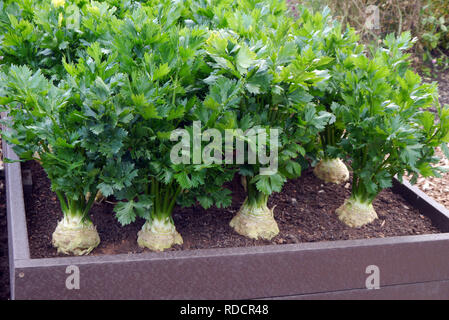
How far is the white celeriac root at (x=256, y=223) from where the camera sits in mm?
2303

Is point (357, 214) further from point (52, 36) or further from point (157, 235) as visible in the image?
point (52, 36)

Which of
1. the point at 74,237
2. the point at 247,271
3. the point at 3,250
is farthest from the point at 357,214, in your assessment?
the point at 3,250

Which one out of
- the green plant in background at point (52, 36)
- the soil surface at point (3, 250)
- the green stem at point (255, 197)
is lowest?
the soil surface at point (3, 250)

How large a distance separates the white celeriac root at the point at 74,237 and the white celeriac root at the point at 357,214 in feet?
3.95

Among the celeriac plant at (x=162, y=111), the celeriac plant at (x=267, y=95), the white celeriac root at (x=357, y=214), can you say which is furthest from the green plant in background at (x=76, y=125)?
the white celeriac root at (x=357, y=214)

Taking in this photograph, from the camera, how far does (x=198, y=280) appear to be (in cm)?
204

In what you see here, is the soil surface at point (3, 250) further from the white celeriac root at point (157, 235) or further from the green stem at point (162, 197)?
the green stem at point (162, 197)

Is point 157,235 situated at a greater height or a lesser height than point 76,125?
lesser

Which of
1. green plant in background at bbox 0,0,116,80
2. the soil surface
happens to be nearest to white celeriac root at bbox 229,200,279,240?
green plant in background at bbox 0,0,116,80

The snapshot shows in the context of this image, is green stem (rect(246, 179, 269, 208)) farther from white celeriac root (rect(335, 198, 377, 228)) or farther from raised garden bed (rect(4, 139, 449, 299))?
white celeriac root (rect(335, 198, 377, 228))

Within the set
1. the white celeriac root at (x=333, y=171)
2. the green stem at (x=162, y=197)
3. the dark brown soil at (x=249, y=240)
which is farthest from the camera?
the white celeriac root at (x=333, y=171)

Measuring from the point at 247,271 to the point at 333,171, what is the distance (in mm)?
1064

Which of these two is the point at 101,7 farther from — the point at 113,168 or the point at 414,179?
the point at 414,179

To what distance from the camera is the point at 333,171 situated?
9.56 ft
